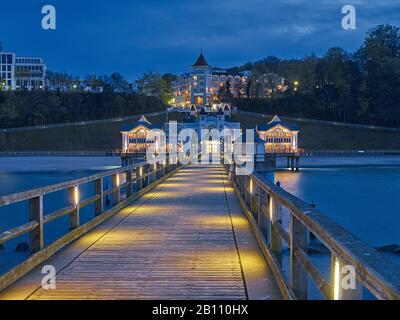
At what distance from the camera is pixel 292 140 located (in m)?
88.9

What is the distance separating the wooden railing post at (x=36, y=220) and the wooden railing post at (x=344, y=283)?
16.4 feet

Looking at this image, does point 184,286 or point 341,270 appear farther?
point 184,286

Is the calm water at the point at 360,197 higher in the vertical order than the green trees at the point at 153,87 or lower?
lower

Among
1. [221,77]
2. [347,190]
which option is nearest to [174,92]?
[221,77]

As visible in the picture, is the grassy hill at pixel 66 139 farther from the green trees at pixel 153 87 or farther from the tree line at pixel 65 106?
the green trees at pixel 153 87

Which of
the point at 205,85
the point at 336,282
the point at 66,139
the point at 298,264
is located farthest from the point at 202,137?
the point at 336,282

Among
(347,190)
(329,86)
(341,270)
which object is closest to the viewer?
(341,270)

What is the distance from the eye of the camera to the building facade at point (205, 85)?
172m

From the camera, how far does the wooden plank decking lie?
614 centimetres

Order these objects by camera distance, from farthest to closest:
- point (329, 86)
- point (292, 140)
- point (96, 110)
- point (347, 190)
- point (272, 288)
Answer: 1. point (96, 110)
2. point (329, 86)
3. point (292, 140)
4. point (347, 190)
5. point (272, 288)

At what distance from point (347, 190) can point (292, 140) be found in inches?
1631

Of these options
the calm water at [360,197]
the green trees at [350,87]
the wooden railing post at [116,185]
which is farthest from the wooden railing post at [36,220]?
the green trees at [350,87]

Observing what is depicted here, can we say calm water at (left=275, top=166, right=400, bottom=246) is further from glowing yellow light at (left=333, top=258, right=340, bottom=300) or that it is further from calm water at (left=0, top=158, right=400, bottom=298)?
glowing yellow light at (left=333, top=258, right=340, bottom=300)
